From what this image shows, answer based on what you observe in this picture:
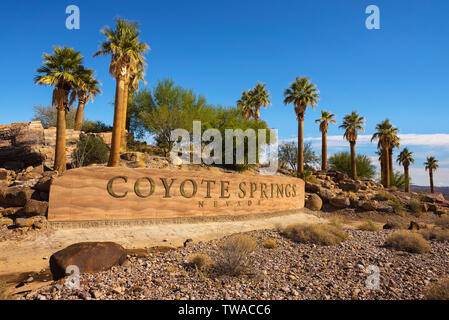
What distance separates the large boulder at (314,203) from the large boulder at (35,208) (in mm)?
19649

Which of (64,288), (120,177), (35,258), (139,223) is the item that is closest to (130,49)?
(120,177)

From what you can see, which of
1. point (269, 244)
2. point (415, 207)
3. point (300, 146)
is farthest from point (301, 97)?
point (269, 244)

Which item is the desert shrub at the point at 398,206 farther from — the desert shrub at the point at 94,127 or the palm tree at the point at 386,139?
the desert shrub at the point at 94,127

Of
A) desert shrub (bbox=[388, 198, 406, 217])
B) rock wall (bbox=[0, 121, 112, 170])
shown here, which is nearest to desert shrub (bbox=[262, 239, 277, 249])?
rock wall (bbox=[0, 121, 112, 170])

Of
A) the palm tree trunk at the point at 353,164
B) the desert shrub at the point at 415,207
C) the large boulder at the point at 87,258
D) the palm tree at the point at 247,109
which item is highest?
the palm tree at the point at 247,109

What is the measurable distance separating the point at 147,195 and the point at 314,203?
16634 mm

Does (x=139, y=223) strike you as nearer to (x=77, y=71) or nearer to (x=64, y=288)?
(x=64, y=288)

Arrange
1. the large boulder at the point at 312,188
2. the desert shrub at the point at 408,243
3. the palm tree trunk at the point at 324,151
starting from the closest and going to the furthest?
the desert shrub at the point at 408,243, the large boulder at the point at 312,188, the palm tree trunk at the point at 324,151

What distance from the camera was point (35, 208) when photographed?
8.71 metres

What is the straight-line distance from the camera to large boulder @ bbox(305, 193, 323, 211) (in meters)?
22.2

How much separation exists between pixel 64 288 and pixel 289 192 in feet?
55.7

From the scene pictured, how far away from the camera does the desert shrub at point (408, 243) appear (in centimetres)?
731

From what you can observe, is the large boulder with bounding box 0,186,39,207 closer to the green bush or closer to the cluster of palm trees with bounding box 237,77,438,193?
the cluster of palm trees with bounding box 237,77,438,193

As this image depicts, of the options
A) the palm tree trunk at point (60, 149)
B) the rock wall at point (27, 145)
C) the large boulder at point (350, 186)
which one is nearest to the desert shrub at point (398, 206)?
the large boulder at point (350, 186)
